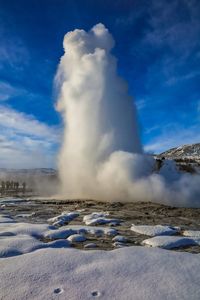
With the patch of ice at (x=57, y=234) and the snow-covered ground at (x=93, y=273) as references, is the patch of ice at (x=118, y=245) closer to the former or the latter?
the snow-covered ground at (x=93, y=273)

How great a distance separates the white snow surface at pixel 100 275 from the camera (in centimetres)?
430

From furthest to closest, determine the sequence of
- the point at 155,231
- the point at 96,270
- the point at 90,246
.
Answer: the point at 155,231
the point at 90,246
the point at 96,270

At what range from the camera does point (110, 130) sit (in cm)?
2388

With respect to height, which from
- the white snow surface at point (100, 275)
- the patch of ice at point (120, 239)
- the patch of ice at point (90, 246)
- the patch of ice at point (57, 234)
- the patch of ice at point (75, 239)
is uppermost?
the patch of ice at point (57, 234)

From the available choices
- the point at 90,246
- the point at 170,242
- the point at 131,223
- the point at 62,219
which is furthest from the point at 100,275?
the point at 62,219

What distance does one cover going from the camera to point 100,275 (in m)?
4.90

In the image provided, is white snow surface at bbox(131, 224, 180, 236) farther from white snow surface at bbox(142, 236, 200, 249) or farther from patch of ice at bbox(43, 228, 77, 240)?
patch of ice at bbox(43, 228, 77, 240)

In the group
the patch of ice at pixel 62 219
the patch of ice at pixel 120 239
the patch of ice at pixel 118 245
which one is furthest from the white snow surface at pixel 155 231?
the patch of ice at pixel 62 219

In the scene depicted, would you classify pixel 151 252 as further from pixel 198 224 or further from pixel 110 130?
pixel 110 130

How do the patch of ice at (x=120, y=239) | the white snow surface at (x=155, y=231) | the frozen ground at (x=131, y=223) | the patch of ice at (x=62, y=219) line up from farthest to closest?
1. the patch of ice at (x=62, y=219)
2. the white snow surface at (x=155, y=231)
3. the frozen ground at (x=131, y=223)
4. the patch of ice at (x=120, y=239)

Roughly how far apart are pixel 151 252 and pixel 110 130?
18.1 meters

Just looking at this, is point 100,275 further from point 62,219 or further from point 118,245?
point 62,219

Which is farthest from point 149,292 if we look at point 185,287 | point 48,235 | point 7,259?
point 48,235

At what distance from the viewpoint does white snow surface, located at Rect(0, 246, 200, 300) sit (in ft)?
14.1
